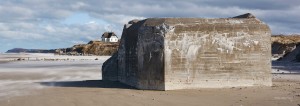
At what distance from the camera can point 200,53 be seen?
1205cm

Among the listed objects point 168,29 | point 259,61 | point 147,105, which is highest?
point 168,29

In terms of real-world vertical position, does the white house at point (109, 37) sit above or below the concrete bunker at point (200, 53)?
above

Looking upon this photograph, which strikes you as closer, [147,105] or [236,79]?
[147,105]

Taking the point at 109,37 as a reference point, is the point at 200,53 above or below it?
below

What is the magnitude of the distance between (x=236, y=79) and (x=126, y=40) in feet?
11.8

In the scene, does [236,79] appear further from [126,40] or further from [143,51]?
[126,40]

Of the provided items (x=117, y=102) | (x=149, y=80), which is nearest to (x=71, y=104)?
(x=117, y=102)

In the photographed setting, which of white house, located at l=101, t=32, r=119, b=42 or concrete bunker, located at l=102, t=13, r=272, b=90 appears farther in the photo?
white house, located at l=101, t=32, r=119, b=42

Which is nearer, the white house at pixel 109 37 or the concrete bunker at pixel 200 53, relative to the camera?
the concrete bunker at pixel 200 53

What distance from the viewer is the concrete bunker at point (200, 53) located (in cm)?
1182

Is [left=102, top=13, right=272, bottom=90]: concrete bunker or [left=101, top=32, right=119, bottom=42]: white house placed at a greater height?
[left=101, top=32, right=119, bottom=42]: white house

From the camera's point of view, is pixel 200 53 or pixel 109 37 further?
pixel 109 37

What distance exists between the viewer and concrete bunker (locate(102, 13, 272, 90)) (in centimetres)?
1182

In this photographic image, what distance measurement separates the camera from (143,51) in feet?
40.3
